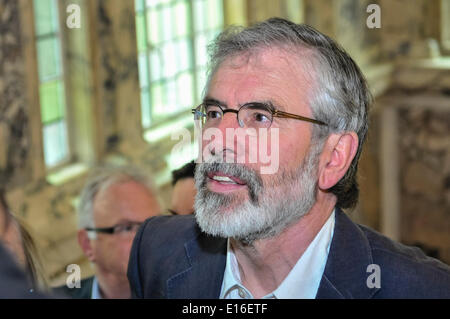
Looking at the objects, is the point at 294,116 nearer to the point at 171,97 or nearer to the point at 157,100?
the point at 157,100

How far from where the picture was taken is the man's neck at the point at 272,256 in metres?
3.19

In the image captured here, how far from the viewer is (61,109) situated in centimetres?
864

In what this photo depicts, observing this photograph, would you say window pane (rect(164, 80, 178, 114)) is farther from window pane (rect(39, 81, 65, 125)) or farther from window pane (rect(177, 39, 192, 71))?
window pane (rect(39, 81, 65, 125))

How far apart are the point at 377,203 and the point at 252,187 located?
39.5ft

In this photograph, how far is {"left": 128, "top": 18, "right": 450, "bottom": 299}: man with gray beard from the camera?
122 inches

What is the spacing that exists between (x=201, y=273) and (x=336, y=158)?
664 mm

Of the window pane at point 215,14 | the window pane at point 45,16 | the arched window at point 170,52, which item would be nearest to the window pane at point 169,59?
the arched window at point 170,52

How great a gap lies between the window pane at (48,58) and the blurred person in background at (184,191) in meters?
3.92

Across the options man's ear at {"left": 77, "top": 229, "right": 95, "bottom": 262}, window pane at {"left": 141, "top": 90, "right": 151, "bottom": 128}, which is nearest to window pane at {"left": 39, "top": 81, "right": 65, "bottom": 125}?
window pane at {"left": 141, "top": 90, "right": 151, "bottom": 128}

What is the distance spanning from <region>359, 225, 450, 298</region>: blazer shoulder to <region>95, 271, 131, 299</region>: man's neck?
75.5 inches

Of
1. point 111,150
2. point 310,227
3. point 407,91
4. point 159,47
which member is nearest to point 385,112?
point 407,91

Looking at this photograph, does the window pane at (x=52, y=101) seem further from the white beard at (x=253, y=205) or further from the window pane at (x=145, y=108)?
the white beard at (x=253, y=205)

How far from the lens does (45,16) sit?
26.6ft

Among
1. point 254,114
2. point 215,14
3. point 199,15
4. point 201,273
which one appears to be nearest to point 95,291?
point 201,273
